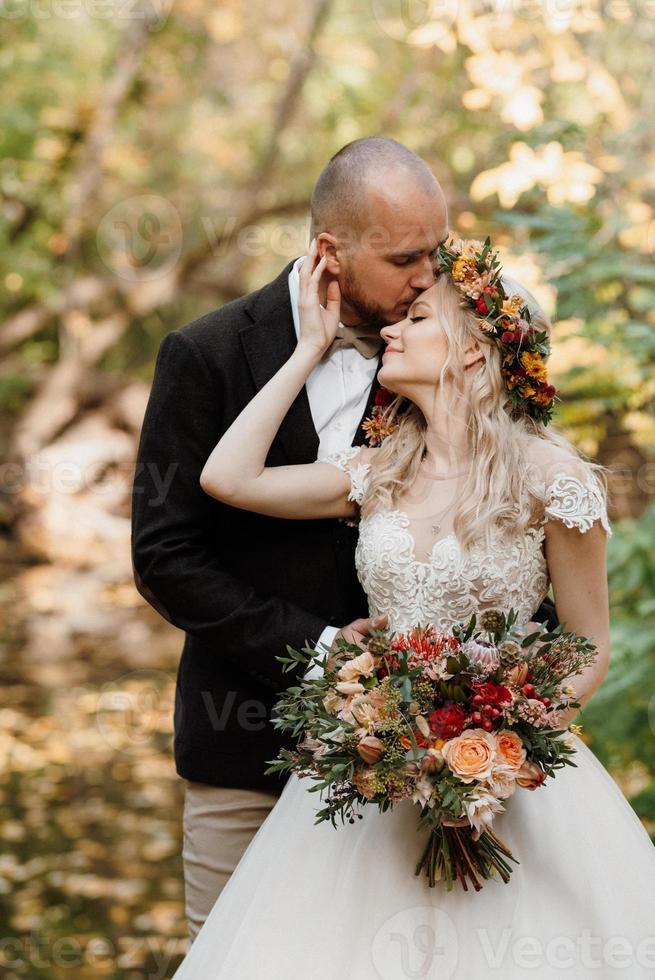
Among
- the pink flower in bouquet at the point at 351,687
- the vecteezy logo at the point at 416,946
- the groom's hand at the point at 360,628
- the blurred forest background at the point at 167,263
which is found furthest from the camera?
the blurred forest background at the point at 167,263

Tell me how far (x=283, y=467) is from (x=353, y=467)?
19 cm

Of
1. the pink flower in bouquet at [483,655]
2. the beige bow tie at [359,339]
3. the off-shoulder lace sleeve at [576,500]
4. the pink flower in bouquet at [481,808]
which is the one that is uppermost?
the beige bow tie at [359,339]

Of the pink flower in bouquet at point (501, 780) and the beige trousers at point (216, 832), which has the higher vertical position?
the pink flower in bouquet at point (501, 780)

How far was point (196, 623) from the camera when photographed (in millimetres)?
2590

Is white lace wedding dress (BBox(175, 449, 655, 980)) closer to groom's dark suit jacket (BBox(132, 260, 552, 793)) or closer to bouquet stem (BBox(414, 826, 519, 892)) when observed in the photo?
bouquet stem (BBox(414, 826, 519, 892))

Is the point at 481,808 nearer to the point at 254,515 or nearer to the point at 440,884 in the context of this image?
the point at 440,884

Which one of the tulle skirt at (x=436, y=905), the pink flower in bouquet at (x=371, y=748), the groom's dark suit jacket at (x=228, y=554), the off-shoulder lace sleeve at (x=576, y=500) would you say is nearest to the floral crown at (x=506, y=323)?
the off-shoulder lace sleeve at (x=576, y=500)

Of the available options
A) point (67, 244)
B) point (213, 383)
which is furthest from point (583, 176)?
point (67, 244)

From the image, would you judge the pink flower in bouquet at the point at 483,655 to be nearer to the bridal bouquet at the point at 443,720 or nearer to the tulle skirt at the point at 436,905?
the bridal bouquet at the point at 443,720

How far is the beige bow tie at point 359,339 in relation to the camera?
111 inches

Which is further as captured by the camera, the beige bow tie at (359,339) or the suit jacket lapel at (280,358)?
the beige bow tie at (359,339)

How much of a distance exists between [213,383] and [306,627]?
2.04 ft

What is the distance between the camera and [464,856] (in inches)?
85.0

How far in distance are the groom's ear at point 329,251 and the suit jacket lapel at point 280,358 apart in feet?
0.53
